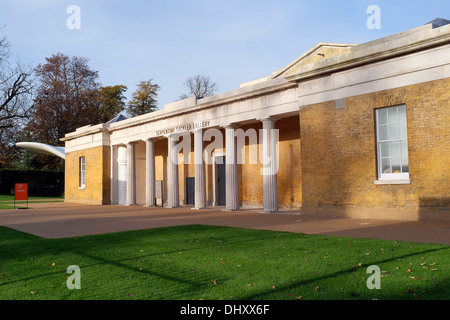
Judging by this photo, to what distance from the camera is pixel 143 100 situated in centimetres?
5959

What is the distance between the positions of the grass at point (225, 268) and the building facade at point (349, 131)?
5.53 metres

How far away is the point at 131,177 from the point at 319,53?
20.1 meters

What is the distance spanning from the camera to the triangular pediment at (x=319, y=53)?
35906 millimetres

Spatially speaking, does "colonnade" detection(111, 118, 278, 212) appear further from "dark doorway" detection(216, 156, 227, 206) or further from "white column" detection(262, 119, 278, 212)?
"dark doorway" detection(216, 156, 227, 206)

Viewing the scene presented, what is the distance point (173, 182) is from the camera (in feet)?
80.6

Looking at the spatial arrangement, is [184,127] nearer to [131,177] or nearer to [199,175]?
[199,175]

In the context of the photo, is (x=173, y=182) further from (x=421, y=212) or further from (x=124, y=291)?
(x=124, y=291)

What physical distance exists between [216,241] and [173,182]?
15445 millimetres

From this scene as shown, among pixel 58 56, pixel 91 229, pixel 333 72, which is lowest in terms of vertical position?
pixel 91 229

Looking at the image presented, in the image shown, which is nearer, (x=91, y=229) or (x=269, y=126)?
(x=91, y=229)

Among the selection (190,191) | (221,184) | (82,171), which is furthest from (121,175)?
(221,184)

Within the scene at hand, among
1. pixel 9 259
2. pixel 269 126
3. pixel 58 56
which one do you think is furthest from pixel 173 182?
pixel 58 56

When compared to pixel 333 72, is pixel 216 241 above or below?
below

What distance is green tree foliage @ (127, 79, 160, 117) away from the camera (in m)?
59.6
